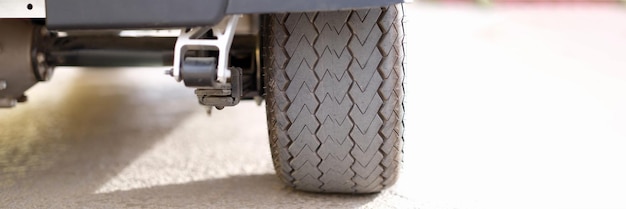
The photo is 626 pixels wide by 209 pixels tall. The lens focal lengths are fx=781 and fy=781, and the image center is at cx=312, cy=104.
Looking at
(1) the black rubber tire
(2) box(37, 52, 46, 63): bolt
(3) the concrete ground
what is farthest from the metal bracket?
(2) box(37, 52, 46, 63): bolt

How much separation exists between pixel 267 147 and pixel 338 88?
4.01ft

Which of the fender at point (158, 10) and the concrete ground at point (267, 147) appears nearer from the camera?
the fender at point (158, 10)

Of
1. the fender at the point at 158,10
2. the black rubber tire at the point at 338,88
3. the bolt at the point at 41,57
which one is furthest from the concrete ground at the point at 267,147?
the fender at the point at 158,10

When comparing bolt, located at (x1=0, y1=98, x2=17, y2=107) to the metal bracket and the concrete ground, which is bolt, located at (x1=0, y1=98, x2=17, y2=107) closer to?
the concrete ground

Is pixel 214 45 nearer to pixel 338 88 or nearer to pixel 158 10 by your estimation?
pixel 158 10

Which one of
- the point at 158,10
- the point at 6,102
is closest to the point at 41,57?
the point at 6,102

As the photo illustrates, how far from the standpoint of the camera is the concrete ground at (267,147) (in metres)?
2.29

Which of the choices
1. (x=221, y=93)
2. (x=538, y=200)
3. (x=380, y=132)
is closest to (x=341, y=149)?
(x=380, y=132)

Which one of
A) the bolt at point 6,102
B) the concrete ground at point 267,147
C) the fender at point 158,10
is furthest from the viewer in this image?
the bolt at point 6,102

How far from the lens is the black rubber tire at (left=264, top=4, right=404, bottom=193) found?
1923mm

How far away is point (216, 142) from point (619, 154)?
1597 millimetres

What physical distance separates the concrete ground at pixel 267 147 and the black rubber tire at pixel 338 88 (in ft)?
0.60

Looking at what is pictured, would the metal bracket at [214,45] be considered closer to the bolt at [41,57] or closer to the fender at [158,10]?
the fender at [158,10]

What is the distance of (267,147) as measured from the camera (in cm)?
313
